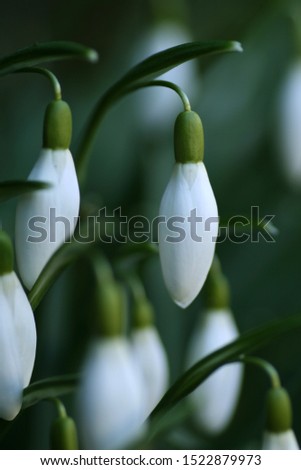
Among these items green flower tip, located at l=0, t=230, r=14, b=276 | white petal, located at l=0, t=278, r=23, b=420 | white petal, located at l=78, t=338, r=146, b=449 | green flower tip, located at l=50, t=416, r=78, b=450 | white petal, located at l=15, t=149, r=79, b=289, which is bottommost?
white petal, located at l=78, t=338, r=146, b=449

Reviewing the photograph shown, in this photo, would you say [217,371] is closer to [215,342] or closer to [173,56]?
[215,342]

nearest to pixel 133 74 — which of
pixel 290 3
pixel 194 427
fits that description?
pixel 194 427

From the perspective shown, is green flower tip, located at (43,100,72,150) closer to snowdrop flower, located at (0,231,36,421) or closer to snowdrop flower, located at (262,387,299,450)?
snowdrop flower, located at (0,231,36,421)

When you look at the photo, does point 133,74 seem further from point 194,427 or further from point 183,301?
point 194,427

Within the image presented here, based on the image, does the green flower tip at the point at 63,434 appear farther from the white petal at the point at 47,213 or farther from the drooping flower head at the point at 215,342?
the drooping flower head at the point at 215,342

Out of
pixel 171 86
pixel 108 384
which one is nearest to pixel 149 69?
pixel 171 86

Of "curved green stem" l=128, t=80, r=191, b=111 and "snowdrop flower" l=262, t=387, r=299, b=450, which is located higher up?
"curved green stem" l=128, t=80, r=191, b=111

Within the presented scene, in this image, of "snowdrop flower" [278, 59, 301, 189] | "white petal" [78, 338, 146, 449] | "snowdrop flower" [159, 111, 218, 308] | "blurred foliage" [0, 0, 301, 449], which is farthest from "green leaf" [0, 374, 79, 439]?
"snowdrop flower" [278, 59, 301, 189]
